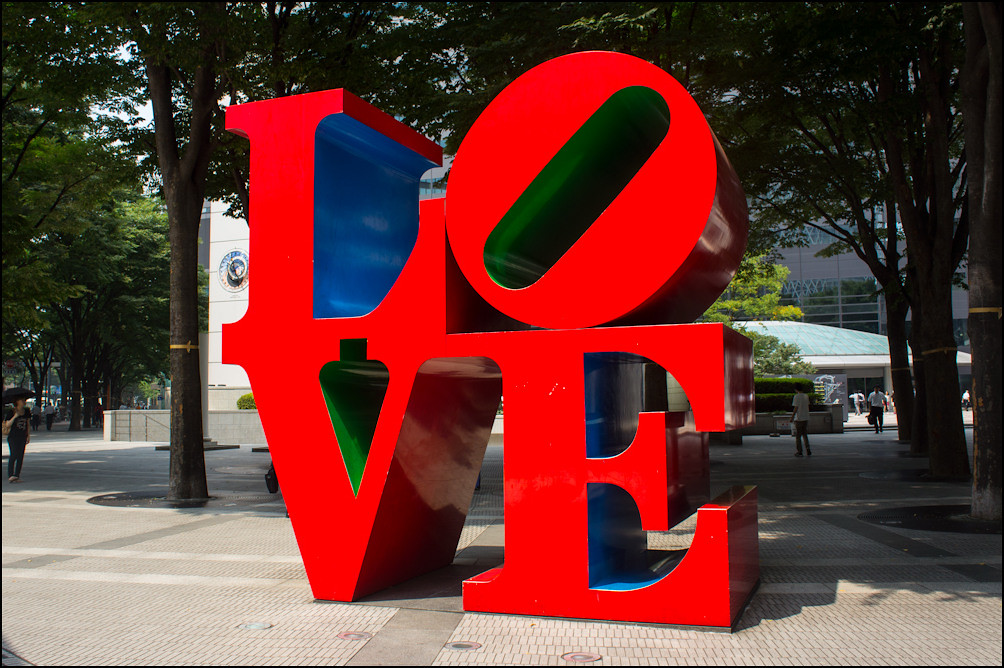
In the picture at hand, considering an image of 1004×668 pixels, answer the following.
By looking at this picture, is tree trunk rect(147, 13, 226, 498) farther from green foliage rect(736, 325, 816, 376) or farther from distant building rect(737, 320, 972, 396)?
distant building rect(737, 320, 972, 396)

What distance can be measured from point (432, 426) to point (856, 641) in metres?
3.66

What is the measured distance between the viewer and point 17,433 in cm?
1602

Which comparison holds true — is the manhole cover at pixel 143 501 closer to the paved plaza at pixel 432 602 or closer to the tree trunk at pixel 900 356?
the paved plaza at pixel 432 602

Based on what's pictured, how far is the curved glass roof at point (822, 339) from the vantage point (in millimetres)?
47844

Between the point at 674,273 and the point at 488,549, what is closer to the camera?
the point at 674,273

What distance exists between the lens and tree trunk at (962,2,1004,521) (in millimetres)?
9469

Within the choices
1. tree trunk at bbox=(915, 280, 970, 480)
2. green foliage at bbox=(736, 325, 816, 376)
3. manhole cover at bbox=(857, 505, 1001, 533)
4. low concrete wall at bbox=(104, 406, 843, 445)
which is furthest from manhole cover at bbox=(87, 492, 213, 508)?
green foliage at bbox=(736, 325, 816, 376)

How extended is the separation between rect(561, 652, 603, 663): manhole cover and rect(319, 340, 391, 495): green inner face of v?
2.43 m

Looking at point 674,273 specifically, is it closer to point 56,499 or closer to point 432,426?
point 432,426

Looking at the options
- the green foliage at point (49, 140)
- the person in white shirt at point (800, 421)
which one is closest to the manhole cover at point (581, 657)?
the green foliage at point (49, 140)

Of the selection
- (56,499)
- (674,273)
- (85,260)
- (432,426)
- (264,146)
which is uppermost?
(85,260)

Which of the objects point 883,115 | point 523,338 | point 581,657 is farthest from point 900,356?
point 581,657

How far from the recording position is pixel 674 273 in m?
5.85

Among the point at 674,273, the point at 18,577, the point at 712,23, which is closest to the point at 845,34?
the point at 712,23
